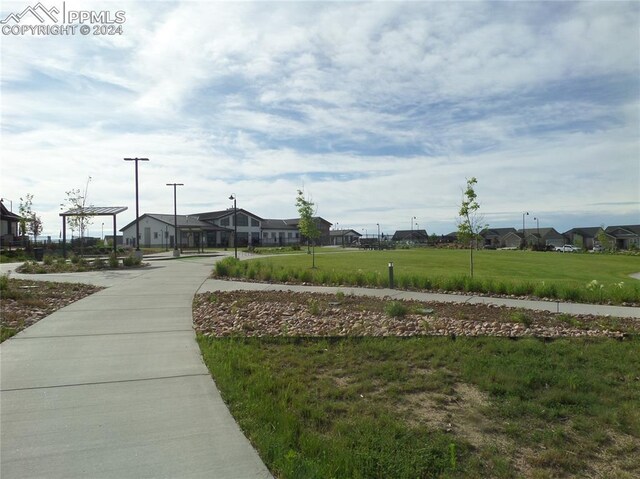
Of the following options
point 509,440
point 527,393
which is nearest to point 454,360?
point 527,393

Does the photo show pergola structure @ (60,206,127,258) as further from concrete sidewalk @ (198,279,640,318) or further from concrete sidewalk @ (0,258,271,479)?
concrete sidewalk @ (0,258,271,479)

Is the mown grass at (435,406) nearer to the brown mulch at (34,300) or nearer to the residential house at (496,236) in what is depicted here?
the brown mulch at (34,300)

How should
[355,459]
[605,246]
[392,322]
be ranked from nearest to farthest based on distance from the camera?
[355,459] < [392,322] < [605,246]

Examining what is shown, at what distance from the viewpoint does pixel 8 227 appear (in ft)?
164

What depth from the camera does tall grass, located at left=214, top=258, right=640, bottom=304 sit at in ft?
37.8

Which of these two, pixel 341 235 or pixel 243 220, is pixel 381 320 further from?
pixel 341 235

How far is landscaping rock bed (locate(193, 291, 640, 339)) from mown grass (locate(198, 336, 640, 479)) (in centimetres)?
69

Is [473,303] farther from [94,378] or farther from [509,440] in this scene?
[94,378]

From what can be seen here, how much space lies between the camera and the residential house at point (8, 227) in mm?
44844

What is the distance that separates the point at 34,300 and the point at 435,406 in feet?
31.7

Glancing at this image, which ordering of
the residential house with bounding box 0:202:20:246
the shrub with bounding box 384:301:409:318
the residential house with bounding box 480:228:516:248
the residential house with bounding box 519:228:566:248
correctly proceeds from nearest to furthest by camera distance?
the shrub with bounding box 384:301:409:318 → the residential house with bounding box 0:202:20:246 → the residential house with bounding box 480:228:516:248 → the residential house with bounding box 519:228:566:248

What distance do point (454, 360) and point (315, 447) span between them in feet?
9.84

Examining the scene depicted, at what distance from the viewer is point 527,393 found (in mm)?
5055

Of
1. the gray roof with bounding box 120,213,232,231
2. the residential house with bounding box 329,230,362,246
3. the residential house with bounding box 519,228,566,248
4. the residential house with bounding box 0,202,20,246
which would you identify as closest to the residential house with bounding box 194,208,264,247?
the gray roof with bounding box 120,213,232,231
